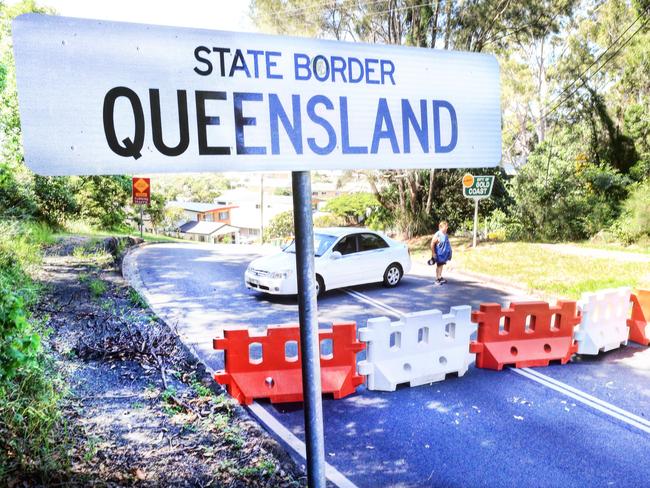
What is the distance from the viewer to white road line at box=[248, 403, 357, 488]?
372 cm

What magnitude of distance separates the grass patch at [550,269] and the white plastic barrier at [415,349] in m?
5.63

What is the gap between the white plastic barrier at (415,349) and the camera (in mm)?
5426

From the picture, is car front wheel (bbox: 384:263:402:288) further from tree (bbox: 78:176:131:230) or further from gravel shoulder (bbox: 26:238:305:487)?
tree (bbox: 78:176:131:230)

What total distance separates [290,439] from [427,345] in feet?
7.09

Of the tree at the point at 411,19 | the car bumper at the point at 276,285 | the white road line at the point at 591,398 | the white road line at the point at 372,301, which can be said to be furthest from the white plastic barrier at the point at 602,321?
the tree at the point at 411,19

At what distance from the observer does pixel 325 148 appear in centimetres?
159

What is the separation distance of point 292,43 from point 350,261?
9.11 metres

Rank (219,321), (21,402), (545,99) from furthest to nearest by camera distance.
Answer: (545,99) < (219,321) < (21,402)

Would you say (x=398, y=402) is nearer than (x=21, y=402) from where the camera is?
No

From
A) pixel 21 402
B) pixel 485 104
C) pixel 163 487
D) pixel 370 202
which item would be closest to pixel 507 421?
pixel 163 487

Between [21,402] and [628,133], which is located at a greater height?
[628,133]

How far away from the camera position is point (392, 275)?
1145 cm

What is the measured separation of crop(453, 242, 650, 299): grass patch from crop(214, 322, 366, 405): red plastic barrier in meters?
7.03

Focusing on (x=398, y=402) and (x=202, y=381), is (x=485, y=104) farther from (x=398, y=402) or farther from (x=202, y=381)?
(x=202, y=381)
